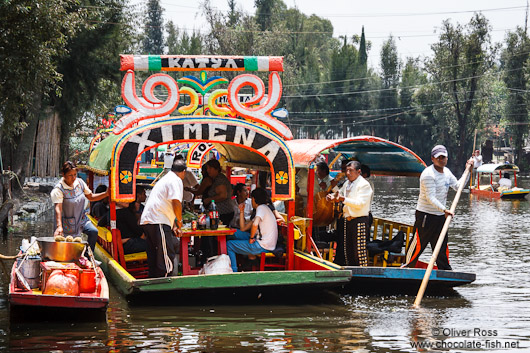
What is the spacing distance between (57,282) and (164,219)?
1.81m

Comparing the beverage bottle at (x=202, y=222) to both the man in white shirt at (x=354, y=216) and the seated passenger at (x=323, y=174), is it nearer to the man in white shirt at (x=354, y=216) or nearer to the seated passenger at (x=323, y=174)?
the man in white shirt at (x=354, y=216)

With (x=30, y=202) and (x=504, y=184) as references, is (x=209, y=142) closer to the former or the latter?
(x=30, y=202)

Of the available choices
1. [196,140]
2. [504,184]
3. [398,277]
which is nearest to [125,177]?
[196,140]

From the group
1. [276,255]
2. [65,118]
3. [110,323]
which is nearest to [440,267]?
[276,255]

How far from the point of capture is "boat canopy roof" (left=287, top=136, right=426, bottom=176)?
11.3 metres

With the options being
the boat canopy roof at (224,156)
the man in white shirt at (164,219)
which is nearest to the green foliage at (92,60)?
the boat canopy roof at (224,156)

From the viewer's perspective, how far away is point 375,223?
14.1 m

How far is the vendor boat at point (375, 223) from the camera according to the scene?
35.8ft

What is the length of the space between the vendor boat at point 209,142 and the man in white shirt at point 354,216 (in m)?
0.69

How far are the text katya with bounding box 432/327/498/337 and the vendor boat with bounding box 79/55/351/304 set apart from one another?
1.55 metres

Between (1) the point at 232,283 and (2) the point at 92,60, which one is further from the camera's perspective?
(2) the point at 92,60

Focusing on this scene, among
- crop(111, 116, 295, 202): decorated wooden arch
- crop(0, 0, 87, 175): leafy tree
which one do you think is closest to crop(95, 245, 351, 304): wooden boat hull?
crop(111, 116, 295, 202): decorated wooden arch

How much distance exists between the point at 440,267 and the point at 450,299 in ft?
1.70

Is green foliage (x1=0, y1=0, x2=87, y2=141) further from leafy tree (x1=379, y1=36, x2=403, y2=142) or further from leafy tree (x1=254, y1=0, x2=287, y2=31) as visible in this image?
leafy tree (x1=254, y1=0, x2=287, y2=31)
